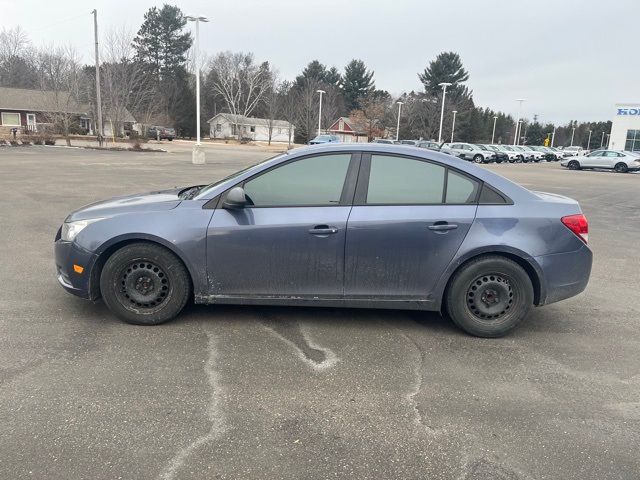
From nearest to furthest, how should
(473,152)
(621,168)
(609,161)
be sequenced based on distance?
1. (621,168)
2. (609,161)
3. (473,152)

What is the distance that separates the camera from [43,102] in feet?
160

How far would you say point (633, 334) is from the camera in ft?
15.4

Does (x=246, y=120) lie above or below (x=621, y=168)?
above

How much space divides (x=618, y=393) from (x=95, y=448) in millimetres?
3449

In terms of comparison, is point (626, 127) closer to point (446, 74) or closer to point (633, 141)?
point (633, 141)

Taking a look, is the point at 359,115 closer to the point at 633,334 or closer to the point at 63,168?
the point at 63,168

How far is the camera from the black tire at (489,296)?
4344 millimetres

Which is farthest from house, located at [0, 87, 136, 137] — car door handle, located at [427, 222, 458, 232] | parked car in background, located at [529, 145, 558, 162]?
car door handle, located at [427, 222, 458, 232]

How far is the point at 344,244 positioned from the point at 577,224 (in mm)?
2065

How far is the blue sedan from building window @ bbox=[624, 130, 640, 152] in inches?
2732

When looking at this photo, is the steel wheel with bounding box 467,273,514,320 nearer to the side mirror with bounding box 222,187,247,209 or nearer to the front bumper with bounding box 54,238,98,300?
the side mirror with bounding box 222,187,247,209

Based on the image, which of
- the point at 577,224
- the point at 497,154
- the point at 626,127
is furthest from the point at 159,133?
the point at 577,224

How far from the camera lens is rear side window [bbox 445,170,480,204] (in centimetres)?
439

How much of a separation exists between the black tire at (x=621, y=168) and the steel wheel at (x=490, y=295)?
38920mm
